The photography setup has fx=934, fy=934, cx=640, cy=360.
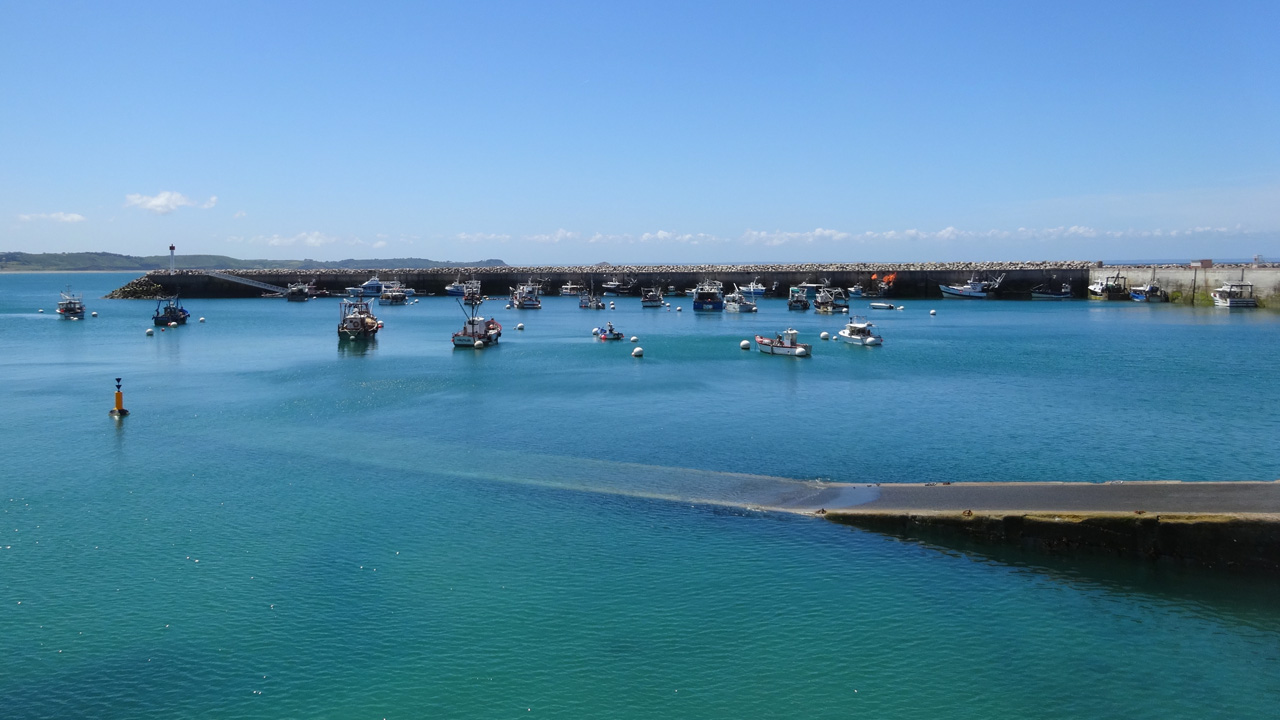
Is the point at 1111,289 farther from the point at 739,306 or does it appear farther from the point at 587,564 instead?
the point at 587,564

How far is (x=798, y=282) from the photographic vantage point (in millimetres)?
135125

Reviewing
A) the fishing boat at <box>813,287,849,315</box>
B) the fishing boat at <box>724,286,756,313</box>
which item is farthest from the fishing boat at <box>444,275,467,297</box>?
the fishing boat at <box>813,287,849,315</box>

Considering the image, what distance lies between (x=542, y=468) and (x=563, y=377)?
75.3ft

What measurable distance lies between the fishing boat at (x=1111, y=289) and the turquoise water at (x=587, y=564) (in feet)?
247

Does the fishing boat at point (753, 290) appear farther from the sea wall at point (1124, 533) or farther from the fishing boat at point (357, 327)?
the sea wall at point (1124, 533)

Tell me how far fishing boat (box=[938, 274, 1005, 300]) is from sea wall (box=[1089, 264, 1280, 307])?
12677mm

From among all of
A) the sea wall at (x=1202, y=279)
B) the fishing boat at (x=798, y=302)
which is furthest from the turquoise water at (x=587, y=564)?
the sea wall at (x=1202, y=279)

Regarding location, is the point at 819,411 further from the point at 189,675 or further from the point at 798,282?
the point at 798,282

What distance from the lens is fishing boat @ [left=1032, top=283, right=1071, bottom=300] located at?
121625mm

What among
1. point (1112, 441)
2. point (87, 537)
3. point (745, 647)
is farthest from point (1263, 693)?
point (87, 537)

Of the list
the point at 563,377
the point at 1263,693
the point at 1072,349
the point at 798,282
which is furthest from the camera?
the point at 798,282

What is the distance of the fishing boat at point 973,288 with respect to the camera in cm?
12394

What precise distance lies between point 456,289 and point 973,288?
7287 cm

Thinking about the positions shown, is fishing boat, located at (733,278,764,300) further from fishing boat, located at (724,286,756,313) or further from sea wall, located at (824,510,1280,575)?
sea wall, located at (824,510,1280,575)
